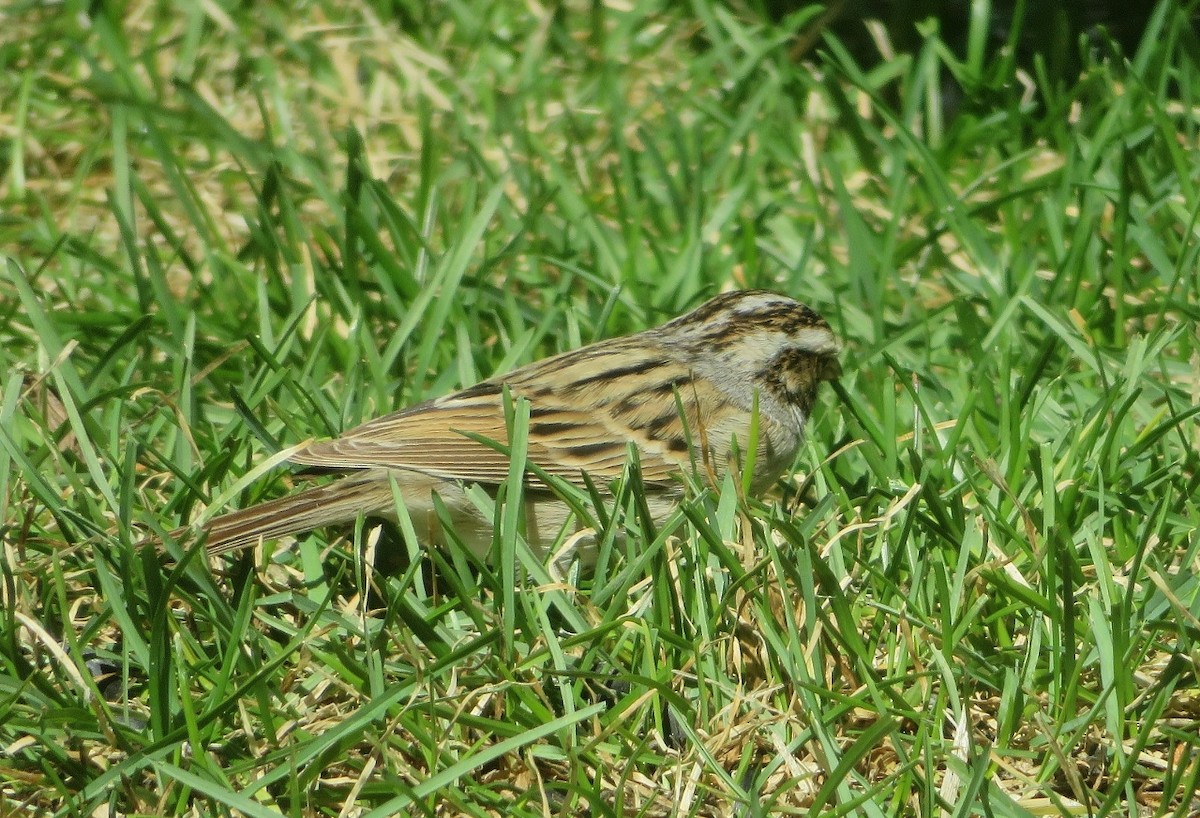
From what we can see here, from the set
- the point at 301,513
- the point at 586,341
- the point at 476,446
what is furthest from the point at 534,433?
the point at 586,341

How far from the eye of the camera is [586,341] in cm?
501

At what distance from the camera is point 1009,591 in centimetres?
335

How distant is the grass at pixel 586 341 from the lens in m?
3.08

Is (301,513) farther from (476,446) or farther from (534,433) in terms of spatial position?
(534,433)

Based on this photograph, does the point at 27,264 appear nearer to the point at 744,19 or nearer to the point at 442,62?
the point at 442,62

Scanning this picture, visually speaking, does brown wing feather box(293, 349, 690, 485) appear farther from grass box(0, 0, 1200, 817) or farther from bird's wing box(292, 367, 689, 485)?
grass box(0, 0, 1200, 817)

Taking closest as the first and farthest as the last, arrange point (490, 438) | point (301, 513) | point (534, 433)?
point (301, 513), point (490, 438), point (534, 433)

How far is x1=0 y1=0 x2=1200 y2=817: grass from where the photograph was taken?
3076 millimetres

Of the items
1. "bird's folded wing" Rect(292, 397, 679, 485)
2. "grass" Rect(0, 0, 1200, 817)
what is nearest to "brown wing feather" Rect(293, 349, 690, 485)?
"bird's folded wing" Rect(292, 397, 679, 485)

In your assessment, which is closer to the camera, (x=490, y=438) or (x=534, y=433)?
(x=490, y=438)

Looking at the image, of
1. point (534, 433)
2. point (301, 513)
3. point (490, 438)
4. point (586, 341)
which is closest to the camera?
point (301, 513)

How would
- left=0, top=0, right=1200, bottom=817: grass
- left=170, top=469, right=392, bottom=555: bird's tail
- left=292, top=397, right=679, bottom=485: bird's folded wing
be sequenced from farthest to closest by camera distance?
left=292, top=397, right=679, bottom=485: bird's folded wing
left=170, top=469, right=392, bottom=555: bird's tail
left=0, top=0, right=1200, bottom=817: grass

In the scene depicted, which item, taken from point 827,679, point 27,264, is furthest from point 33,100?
point 827,679

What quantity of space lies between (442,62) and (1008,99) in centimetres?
233
